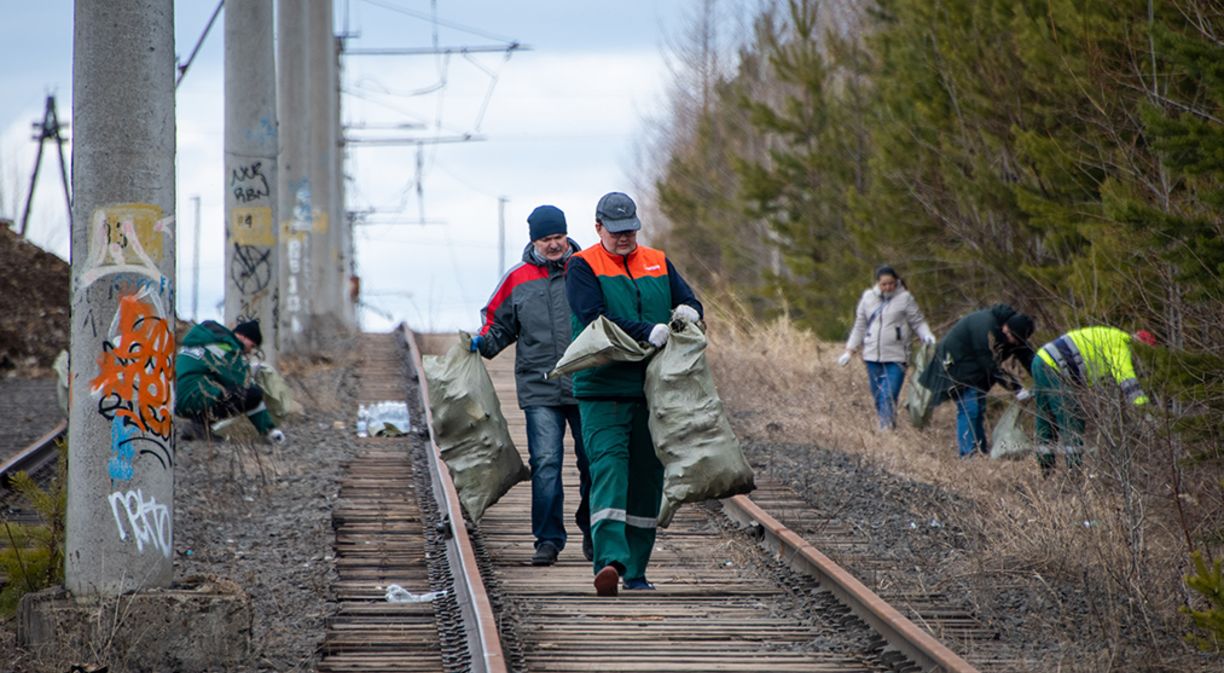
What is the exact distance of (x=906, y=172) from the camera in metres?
19.9

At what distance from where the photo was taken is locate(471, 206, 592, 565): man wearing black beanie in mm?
8602

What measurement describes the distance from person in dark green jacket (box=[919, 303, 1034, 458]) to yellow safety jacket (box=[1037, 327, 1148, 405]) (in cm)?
167

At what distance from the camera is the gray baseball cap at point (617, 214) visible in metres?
7.80

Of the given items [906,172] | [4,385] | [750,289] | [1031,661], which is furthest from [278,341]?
[750,289]

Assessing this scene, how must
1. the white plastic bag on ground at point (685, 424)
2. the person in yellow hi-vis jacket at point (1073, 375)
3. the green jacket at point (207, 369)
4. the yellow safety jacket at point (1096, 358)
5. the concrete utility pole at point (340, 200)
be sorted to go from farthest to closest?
1. the concrete utility pole at point (340, 200)
2. the green jacket at point (207, 369)
3. the person in yellow hi-vis jacket at point (1073, 375)
4. the yellow safety jacket at point (1096, 358)
5. the white plastic bag on ground at point (685, 424)

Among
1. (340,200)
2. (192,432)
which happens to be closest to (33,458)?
(192,432)

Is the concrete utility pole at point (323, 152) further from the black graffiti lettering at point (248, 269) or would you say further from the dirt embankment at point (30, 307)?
the black graffiti lettering at point (248, 269)

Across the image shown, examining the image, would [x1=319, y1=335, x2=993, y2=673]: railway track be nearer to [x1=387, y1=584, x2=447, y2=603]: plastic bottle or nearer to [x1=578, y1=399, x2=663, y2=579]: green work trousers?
[x1=387, y1=584, x2=447, y2=603]: plastic bottle

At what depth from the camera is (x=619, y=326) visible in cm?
782

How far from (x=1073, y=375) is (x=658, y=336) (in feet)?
14.4

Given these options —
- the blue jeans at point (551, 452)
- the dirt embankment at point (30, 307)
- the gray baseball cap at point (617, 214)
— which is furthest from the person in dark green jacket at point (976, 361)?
the dirt embankment at point (30, 307)

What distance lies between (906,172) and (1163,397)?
11.0m

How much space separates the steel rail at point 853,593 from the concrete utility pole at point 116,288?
3.20 m

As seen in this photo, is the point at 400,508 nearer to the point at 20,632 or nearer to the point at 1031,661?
the point at 20,632
